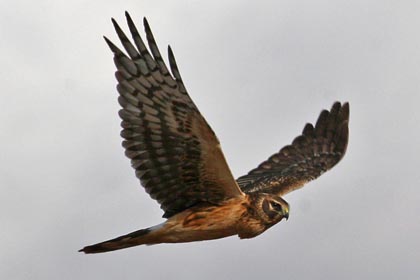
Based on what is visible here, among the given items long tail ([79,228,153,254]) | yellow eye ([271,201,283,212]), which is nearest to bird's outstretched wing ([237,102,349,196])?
yellow eye ([271,201,283,212])

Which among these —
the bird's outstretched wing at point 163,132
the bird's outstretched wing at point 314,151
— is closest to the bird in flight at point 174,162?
the bird's outstretched wing at point 163,132

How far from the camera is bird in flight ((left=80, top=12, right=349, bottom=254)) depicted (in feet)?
41.8

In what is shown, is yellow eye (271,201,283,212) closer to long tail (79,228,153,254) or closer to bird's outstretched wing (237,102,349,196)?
long tail (79,228,153,254)

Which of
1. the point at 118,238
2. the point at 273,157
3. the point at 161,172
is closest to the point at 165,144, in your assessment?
the point at 161,172

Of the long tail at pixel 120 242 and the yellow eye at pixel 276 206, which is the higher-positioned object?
the yellow eye at pixel 276 206

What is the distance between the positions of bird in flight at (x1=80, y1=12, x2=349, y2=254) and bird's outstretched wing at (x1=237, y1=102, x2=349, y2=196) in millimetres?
3943

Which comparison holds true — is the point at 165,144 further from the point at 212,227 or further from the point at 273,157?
the point at 273,157

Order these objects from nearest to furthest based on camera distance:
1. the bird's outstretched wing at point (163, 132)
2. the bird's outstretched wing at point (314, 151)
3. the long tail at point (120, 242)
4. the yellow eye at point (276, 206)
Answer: the bird's outstretched wing at point (163, 132) → the long tail at point (120, 242) → the yellow eye at point (276, 206) → the bird's outstretched wing at point (314, 151)

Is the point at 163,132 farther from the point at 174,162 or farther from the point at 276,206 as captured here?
the point at 276,206

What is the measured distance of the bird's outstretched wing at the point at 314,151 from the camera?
1816 cm

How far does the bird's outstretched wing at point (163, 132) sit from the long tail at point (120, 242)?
69 cm

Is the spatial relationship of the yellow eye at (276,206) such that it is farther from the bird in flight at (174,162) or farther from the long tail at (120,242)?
the long tail at (120,242)

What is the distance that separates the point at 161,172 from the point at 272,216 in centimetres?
180

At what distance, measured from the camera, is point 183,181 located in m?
13.6
